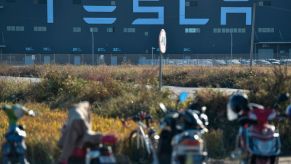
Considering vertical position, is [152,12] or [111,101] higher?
[152,12]

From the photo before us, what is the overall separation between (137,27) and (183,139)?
67.4 meters

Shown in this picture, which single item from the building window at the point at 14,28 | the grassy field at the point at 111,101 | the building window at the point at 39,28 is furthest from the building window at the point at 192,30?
the grassy field at the point at 111,101

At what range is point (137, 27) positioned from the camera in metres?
72.4

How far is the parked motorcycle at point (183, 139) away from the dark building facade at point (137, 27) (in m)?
63.7

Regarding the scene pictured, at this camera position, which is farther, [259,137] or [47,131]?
[47,131]

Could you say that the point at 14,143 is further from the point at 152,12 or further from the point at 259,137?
the point at 152,12

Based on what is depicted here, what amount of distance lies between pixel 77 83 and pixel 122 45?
188 ft

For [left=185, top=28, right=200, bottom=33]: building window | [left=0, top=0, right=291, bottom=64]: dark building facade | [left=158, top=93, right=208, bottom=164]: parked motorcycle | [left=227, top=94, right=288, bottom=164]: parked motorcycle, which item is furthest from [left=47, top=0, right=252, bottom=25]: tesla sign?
[left=227, top=94, right=288, bottom=164]: parked motorcycle

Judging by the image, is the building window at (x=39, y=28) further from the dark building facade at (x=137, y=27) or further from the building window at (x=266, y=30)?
the building window at (x=266, y=30)

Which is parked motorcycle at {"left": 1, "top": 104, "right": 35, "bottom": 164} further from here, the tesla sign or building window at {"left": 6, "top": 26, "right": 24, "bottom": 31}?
building window at {"left": 6, "top": 26, "right": 24, "bottom": 31}

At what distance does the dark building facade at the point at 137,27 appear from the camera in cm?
7138

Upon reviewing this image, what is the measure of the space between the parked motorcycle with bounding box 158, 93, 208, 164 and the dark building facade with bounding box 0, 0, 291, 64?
209ft

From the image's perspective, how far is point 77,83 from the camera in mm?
15742

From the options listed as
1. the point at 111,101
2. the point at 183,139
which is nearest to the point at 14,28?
the point at 111,101
